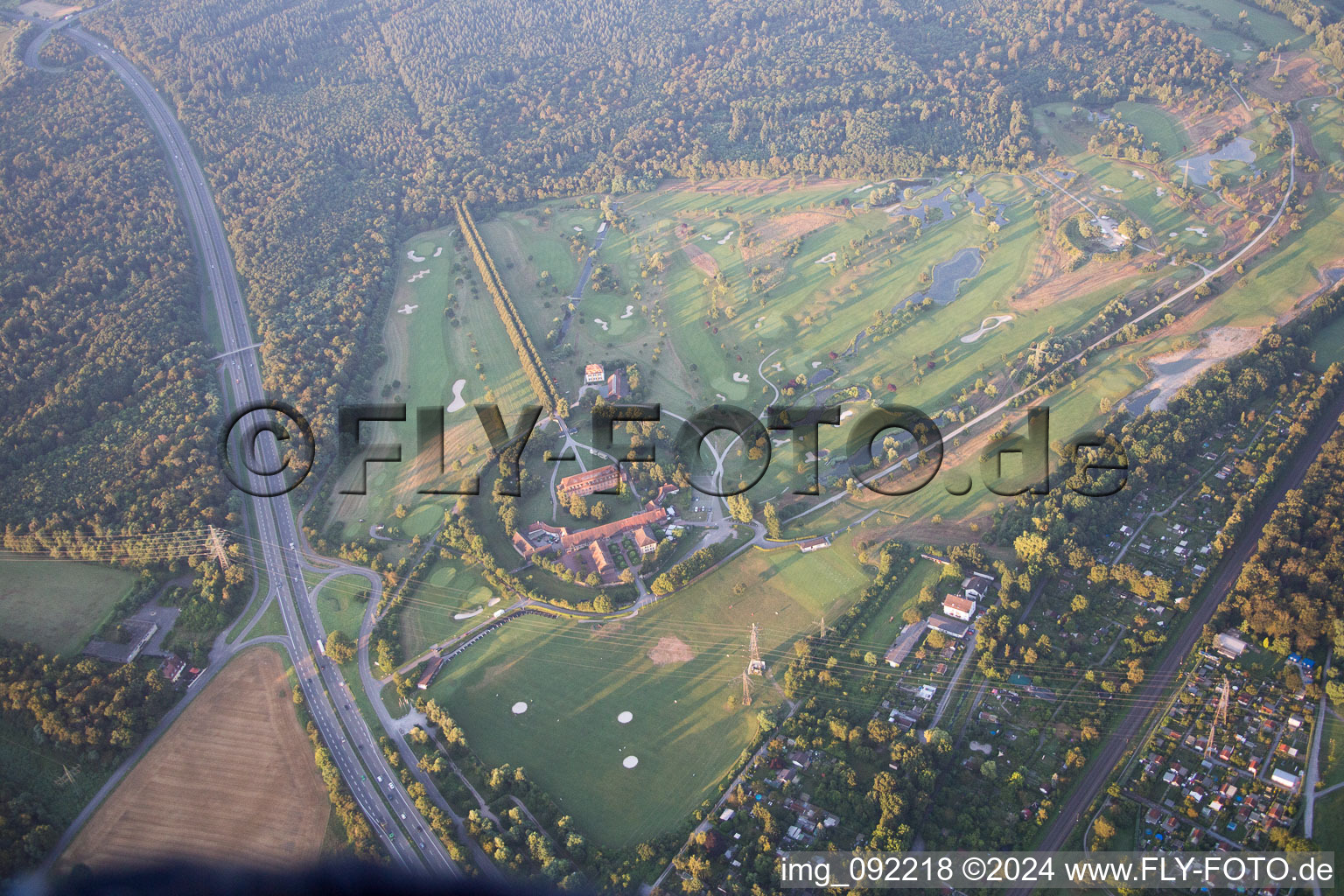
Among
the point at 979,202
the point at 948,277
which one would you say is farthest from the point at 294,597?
the point at 979,202

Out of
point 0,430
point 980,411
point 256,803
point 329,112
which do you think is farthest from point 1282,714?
point 329,112

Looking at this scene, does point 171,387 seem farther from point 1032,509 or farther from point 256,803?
point 1032,509

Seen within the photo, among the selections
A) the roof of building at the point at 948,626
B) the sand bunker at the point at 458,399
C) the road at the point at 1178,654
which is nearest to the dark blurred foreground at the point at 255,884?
the road at the point at 1178,654

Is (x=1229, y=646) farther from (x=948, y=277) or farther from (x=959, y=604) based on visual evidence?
(x=948, y=277)

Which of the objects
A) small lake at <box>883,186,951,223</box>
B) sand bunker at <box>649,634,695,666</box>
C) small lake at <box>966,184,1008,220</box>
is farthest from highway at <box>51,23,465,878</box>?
small lake at <box>966,184,1008,220</box>

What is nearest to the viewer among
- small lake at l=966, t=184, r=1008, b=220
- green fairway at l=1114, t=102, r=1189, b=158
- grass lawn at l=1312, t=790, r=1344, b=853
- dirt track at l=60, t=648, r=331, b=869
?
grass lawn at l=1312, t=790, r=1344, b=853

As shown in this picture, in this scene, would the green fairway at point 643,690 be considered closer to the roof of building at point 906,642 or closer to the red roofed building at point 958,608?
the roof of building at point 906,642

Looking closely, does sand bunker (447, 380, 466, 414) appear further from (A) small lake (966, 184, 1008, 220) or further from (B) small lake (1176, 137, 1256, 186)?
(B) small lake (1176, 137, 1256, 186)
